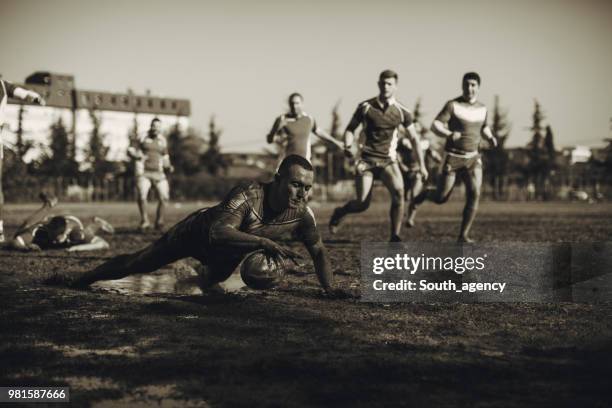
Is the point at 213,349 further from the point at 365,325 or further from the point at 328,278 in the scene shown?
the point at 328,278

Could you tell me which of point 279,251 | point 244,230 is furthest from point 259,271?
point 279,251

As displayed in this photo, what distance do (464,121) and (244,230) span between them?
579cm

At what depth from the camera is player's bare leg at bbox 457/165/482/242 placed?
1048 cm

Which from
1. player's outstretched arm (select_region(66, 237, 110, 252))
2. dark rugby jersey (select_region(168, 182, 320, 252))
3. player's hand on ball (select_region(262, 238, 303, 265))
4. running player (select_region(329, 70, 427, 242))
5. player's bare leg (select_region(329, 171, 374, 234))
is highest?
running player (select_region(329, 70, 427, 242))

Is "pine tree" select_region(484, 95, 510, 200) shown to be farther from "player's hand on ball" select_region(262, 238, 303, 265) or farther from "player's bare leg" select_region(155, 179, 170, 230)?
"player's hand on ball" select_region(262, 238, 303, 265)

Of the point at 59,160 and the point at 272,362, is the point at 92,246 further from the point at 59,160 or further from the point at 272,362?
the point at 59,160

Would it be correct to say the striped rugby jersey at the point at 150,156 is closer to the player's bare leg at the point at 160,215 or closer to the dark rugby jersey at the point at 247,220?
the player's bare leg at the point at 160,215

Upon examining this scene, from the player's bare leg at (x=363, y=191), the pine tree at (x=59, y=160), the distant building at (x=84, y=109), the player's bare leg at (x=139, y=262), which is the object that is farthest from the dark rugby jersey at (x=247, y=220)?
the distant building at (x=84, y=109)

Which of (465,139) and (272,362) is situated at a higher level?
(465,139)

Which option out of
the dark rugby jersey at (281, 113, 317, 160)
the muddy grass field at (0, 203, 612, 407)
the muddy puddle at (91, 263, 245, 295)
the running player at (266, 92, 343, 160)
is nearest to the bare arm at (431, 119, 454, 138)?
the running player at (266, 92, 343, 160)

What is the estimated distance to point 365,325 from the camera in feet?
15.5

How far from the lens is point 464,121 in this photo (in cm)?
1034

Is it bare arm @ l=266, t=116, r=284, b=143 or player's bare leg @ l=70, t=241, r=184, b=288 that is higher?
bare arm @ l=266, t=116, r=284, b=143

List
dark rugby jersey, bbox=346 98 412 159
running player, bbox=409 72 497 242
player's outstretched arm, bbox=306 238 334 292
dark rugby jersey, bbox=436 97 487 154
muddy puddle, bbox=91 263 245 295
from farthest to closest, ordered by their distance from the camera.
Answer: dark rugby jersey, bbox=436 97 487 154
running player, bbox=409 72 497 242
dark rugby jersey, bbox=346 98 412 159
muddy puddle, bbox=91 263 245 295
player's outstretched arm, bbox=306 238 334 292
